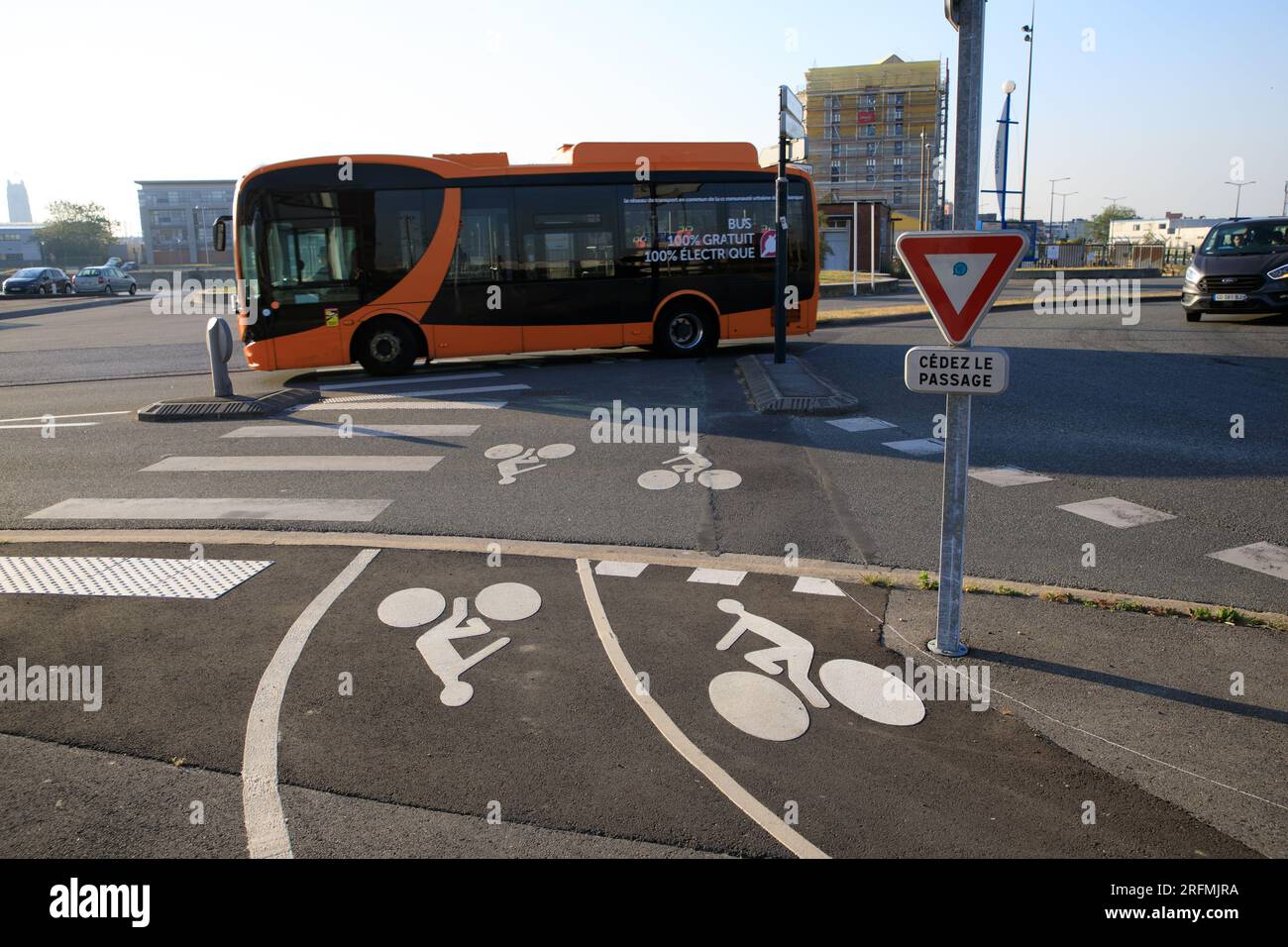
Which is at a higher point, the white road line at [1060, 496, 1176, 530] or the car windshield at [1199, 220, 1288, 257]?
the car windshield at [1199, 220, 1288, 257]

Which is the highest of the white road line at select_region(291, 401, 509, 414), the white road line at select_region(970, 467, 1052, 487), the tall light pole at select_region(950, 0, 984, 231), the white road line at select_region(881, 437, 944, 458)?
the tall light pole at select_region(950, 0, 984, 231)

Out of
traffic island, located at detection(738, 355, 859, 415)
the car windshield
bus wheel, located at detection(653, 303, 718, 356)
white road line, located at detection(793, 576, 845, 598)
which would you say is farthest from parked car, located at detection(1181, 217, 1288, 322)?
white road line, located at detection(793, 576, 845, 598)

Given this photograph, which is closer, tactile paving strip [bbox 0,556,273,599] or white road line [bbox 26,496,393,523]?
tactile paving strip [bbox 0,556,273,599]

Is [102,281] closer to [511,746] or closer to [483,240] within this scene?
[483,240]

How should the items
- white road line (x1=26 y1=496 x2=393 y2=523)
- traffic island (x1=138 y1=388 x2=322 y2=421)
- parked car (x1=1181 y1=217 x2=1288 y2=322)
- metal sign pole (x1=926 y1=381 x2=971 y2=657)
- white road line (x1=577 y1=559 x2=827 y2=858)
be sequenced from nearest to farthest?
white road line (x1=577 y1=559 x2=827 y2=858) < metal sign pole (x1=926 y1=381 x2=971 y2=657) < white road line (x1=26 y1=496 x2=393 y2=523) < traffic island (x1=138 y1=388 x2=322 y2=421) < parked car (x1=1181 y1=217 x2=1288 y2=322)

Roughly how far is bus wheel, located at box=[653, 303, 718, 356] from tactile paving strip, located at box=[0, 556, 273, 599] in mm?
11196

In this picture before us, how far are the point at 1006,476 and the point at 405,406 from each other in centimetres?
782

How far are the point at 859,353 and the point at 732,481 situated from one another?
931 cm

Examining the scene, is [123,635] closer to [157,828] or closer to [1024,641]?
[157,828]

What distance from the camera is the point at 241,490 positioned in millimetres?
9133

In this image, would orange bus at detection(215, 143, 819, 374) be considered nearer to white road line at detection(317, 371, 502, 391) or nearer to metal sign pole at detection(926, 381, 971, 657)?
white road line at detection(317, 371, 502, 391)

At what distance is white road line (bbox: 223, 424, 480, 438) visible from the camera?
11.4 meters
